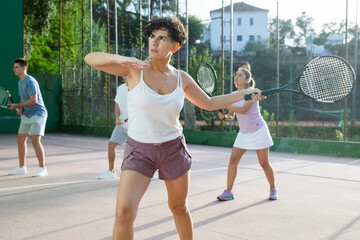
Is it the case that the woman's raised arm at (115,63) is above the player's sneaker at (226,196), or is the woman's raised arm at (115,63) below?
above

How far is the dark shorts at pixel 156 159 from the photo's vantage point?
2711 millimetres

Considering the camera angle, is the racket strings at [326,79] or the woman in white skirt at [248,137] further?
the woman in white skirt at [248,137]

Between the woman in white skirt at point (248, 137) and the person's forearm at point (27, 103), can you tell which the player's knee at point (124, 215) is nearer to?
the woman in white skirt at point (248, 137)

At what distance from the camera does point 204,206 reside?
15.7 ft

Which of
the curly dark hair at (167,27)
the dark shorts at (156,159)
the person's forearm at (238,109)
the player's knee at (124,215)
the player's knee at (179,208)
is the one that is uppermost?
the curly dark hair at (167,27)

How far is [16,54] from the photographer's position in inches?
672

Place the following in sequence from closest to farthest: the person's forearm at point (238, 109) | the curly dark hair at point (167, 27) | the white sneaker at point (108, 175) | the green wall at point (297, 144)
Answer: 1. the curly dark hair at point (167, 27)
2. the person's forearm at point (238, 109)
3. the white sneaker at point (108, 175)
4. the green wall at point (297, 144)

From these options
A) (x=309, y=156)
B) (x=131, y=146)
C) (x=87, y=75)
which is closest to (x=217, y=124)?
(x=309, y=156)

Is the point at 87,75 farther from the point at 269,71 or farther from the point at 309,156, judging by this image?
the point at 269,71

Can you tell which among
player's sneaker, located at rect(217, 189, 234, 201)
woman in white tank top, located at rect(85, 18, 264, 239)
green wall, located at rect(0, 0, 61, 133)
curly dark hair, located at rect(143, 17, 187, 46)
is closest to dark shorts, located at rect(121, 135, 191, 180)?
woman in white tank top, located at rect(85, 18, 264, 239)

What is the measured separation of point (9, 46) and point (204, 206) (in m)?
14.5

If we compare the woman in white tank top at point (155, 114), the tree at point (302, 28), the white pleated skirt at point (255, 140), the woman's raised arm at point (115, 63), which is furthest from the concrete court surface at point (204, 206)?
the tree at point (302, 28)

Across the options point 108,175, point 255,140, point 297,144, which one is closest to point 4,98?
point 108,175

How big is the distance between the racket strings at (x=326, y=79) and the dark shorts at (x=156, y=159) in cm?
200
